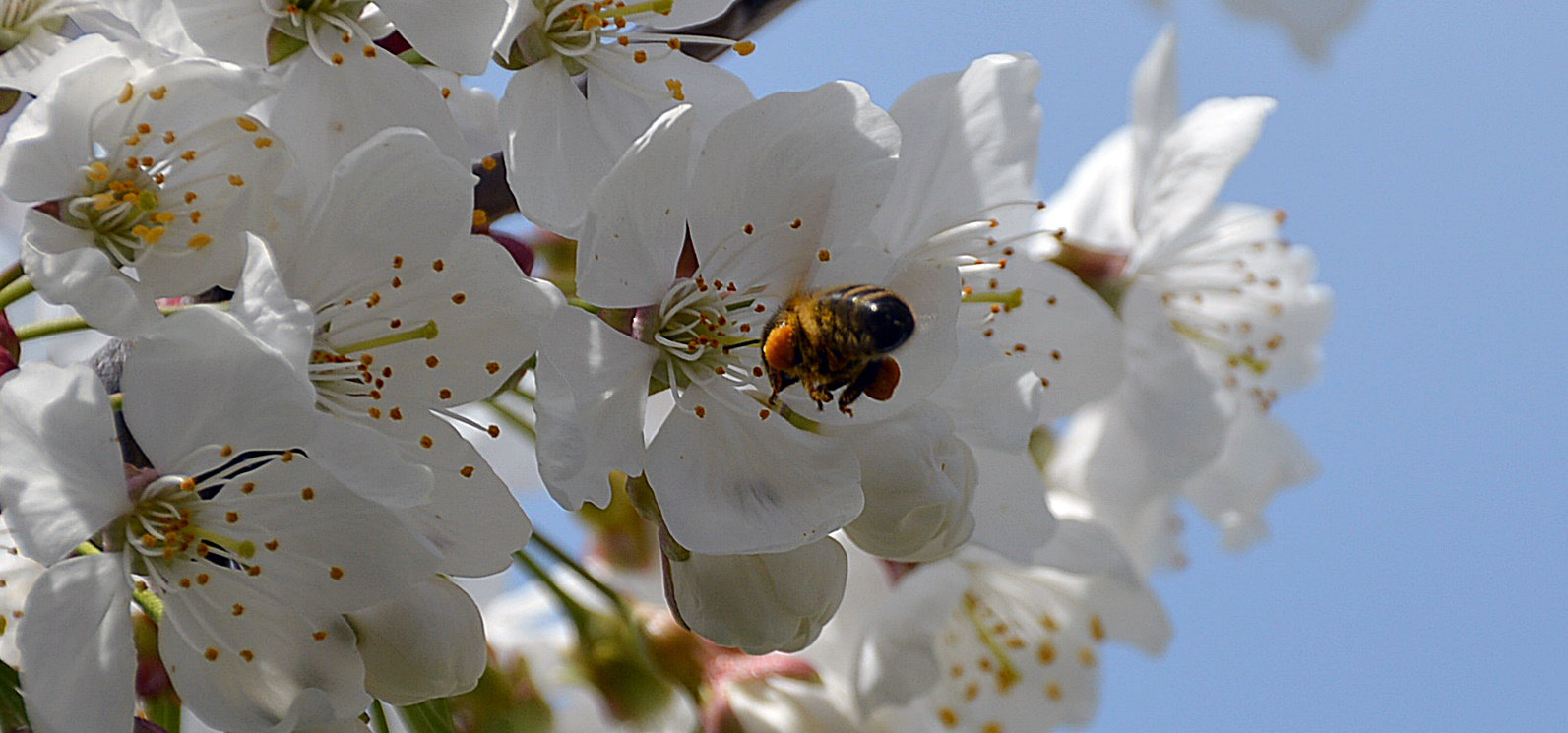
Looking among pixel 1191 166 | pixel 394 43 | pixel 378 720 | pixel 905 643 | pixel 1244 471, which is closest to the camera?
pixel 394 43

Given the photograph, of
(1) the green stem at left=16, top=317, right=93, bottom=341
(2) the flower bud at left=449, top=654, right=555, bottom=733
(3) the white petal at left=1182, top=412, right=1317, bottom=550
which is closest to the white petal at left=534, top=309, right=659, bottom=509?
(1) the green stem at left=16, top=317, right=93, bottom=341

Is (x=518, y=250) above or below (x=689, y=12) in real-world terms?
below

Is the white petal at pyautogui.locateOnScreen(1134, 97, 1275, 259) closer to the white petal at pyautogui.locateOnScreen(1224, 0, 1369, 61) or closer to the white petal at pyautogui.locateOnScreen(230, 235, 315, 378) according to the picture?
the white petal at pyautogui.locateOnScreen(1224, 0, 1369, 61)

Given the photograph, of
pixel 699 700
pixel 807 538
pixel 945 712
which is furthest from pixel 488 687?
pixel 807 538

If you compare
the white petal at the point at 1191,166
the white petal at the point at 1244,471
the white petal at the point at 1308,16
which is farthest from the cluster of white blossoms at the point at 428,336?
the white petal at the point at 1244,471

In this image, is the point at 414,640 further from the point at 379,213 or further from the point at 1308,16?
the point at 1308,16

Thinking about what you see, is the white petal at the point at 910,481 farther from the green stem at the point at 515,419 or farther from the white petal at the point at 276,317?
the green stem at the point at 515,419

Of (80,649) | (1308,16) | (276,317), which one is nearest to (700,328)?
(276,317)
